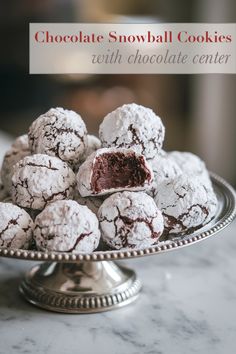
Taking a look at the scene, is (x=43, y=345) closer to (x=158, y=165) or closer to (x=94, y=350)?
(x=94, y=350)

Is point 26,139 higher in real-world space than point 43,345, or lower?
higher

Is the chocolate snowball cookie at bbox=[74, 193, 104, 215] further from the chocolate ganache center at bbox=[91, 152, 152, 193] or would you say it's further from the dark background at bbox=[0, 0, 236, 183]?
the dark background at bbox=[0, 0, 236, 183]

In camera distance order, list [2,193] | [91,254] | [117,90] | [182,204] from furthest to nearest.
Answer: [117,90] < [2,193] < [182,204] < [91,254]

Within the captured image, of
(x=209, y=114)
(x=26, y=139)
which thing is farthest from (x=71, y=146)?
(x=209, y=114)

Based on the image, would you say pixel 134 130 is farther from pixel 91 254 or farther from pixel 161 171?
pixel 91 254

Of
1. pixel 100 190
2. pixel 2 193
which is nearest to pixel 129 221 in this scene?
pixel 100 190

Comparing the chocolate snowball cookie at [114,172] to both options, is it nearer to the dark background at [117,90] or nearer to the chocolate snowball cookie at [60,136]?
the chocolate snowball cookie at [60,136]
